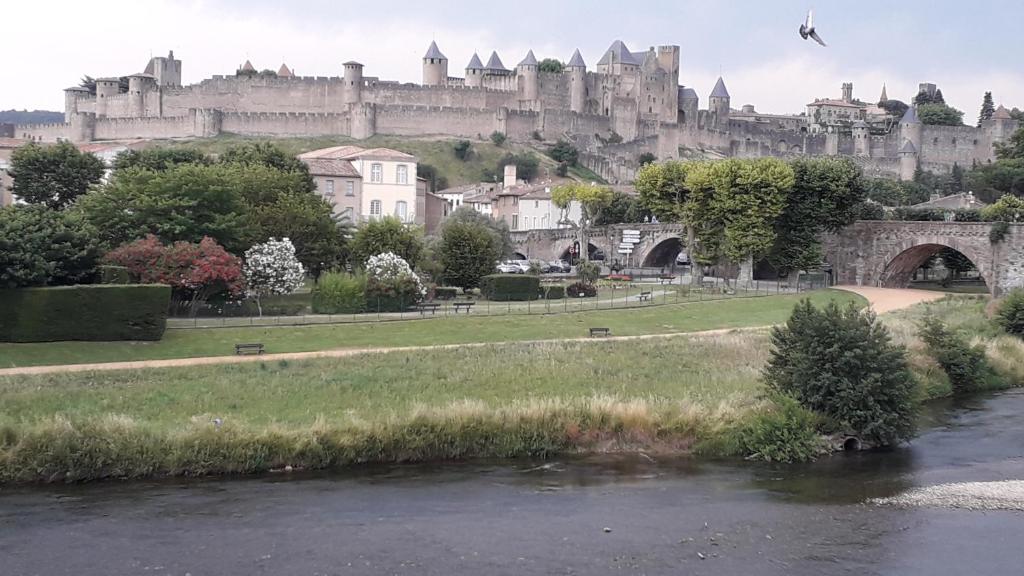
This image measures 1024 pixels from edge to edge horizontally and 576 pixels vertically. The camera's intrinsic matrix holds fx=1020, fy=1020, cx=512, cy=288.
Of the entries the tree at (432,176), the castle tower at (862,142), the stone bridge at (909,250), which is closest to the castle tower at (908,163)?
the castle tower at (862,142)

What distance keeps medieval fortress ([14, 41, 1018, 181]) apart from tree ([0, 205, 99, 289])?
71165 millimetres

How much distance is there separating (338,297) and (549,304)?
305 inches

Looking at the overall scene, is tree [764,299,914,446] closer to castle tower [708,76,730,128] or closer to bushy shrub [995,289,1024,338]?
bushy shrub [995,289,1024,338]

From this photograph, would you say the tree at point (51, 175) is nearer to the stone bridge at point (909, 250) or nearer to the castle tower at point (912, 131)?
the stone bridge at point (909, 250)

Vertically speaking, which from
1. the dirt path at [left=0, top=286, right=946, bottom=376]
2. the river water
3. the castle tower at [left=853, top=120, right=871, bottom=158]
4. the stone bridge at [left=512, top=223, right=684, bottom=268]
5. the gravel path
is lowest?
the river water

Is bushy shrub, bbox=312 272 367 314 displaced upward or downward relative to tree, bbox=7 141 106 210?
downward

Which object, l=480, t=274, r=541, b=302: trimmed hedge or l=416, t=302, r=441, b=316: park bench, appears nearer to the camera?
l=416, t=302, r=441, b=316: park bench

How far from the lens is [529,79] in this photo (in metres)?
107

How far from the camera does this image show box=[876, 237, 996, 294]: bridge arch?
42.7 meters

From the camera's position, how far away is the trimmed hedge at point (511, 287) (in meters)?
Result: 38.6

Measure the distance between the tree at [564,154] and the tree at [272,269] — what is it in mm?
64108

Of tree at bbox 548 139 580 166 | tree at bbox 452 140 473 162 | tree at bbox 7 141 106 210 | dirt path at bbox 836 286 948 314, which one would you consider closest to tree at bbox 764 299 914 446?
dirt path at bbox 836 286 948 314

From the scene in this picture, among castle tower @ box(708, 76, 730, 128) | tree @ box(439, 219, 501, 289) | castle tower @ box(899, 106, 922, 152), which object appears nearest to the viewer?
tree @ box(439, 219, 501, 289)

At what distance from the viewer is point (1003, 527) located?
1527 centimetres
